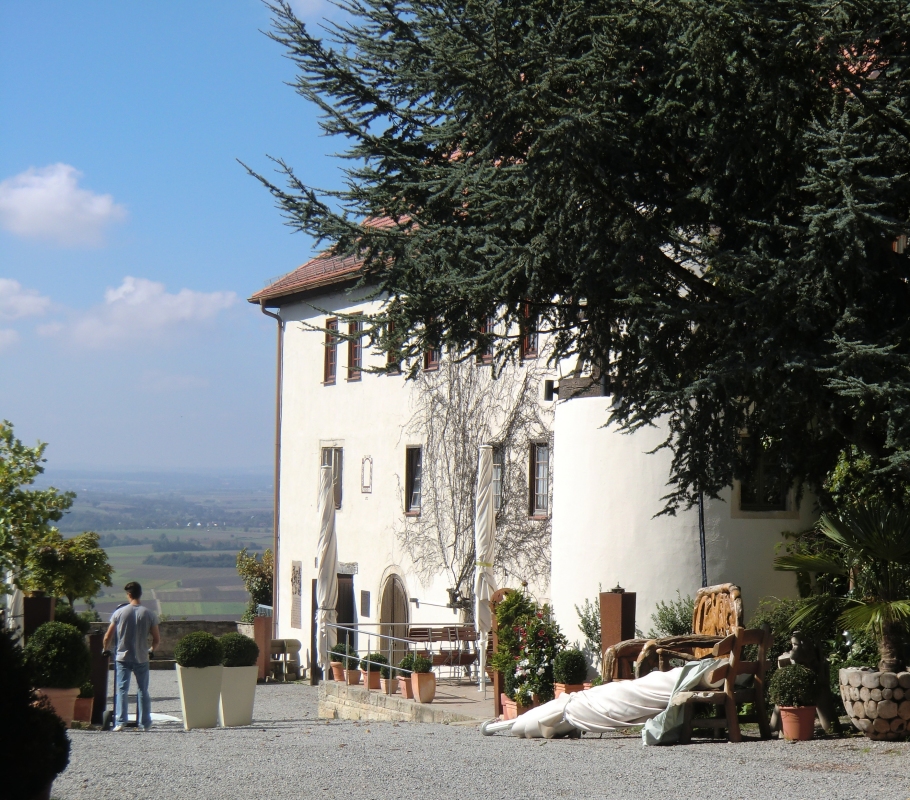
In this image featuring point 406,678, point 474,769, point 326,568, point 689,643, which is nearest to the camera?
point 474,769

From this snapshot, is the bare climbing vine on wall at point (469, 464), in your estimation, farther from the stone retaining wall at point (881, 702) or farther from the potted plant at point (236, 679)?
the stone retaining wall at point (881, 702)

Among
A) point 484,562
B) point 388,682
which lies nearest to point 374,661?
point 388,682

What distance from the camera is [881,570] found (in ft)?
33.1

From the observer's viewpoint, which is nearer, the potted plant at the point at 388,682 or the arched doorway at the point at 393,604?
the potted plant at the point at 388,682

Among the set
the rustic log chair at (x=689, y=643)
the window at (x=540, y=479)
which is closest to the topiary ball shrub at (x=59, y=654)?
the rustic log chair at (x=689, y=643)

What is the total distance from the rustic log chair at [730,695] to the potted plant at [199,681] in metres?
6.08

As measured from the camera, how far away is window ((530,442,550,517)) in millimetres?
21516

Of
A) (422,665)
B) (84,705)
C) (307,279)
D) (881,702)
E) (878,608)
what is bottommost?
(84,705)

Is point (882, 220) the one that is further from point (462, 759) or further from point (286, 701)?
point (286, 701)

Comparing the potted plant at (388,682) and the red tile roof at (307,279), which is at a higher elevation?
the red tile roof at (307,279)

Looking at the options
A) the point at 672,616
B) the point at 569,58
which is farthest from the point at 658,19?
the point at 672,616

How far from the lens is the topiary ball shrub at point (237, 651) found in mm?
14430

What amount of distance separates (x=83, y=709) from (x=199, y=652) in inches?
57.9

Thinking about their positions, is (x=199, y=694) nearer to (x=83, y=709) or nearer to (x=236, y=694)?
(x=236, y=694)
